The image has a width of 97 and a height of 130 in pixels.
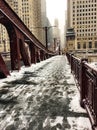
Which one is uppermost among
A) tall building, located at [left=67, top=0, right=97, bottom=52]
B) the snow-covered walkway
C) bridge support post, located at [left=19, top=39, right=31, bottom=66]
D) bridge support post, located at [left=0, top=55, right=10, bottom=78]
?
tall building, located at [left=67, top=0, right=97, bottom=52]

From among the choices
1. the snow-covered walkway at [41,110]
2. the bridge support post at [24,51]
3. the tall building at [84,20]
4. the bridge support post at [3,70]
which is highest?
the tall building at [84,20]

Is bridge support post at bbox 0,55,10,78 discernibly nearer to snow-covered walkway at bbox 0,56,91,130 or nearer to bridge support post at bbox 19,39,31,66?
snow-covered walkway at bbox 0,56,91,130

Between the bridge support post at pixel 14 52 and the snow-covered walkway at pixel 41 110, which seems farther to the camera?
the bridge support post at pixel 14 52

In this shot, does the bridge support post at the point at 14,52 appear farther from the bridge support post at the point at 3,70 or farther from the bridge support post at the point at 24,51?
the bridge support post at the point at 3,70

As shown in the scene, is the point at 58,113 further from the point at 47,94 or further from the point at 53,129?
the point at 47,94

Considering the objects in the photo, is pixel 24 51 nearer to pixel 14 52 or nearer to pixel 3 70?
pixel 14 52

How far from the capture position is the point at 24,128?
4480 millimetres

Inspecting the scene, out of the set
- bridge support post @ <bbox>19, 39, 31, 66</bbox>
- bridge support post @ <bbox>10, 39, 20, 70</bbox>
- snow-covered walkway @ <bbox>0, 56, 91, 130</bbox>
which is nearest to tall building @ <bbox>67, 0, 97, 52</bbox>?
bridge support post @ <bbox>19, 39, 31, 66</bbox>

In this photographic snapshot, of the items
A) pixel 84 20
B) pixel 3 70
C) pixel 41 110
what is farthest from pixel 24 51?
pixel 84 20

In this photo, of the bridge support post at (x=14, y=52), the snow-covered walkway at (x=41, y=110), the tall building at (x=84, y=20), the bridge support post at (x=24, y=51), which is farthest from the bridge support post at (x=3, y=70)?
→ the tall building at (x=84, y=20)

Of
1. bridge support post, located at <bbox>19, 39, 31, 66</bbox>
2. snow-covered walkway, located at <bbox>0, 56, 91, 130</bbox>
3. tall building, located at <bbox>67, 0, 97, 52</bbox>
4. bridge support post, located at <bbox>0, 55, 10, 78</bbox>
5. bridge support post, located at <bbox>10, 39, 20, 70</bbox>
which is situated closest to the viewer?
snow-covered walkway, located at <bbox>0, 56, 91, 130</bbox>

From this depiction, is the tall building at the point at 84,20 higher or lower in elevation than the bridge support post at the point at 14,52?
higher

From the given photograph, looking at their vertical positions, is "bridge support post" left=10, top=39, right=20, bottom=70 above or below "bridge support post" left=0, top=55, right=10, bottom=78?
above

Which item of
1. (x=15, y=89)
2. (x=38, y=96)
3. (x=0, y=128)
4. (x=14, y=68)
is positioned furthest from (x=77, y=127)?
(x=14, y=68)
